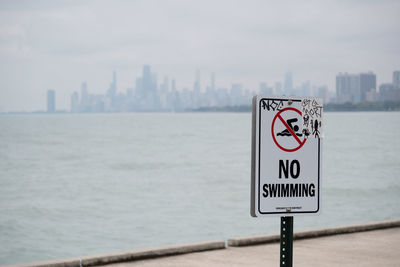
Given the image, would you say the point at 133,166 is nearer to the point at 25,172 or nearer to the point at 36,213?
the point at 25,172

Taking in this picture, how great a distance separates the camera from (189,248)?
26.3 feet

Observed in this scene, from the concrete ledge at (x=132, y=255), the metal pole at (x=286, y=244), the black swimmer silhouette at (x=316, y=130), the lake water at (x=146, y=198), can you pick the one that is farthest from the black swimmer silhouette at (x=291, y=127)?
the lake water at (x=146, y=198)

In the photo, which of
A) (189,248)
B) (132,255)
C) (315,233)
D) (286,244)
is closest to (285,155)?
(286,244)

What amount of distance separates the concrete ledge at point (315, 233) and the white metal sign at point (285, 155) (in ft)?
15.7

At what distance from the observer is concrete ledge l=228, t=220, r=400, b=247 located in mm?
8438

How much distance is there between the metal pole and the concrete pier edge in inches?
157

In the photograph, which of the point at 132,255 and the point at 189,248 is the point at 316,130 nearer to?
the point at 132,255

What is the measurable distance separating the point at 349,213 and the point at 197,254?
2700 cm

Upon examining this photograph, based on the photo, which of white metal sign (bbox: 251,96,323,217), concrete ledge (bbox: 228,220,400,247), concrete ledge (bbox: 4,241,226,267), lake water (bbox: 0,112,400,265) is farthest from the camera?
lake water (bbox: 0,112,400,265)

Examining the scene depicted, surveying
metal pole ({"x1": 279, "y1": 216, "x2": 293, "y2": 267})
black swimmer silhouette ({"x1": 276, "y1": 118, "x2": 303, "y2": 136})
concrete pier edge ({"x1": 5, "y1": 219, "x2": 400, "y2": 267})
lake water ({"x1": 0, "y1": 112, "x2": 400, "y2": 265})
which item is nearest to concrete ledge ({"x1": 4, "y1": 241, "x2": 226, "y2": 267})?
concrete pier edge ({"x1": 5, "y1": 219, "x2": 400, "y2": 267})

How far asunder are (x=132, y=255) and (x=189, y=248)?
2.40ft

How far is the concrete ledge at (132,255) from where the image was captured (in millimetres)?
7165

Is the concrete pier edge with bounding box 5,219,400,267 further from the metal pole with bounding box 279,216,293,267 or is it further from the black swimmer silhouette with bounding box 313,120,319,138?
the black swimmer silhouette with bounding box 313,120,319,138

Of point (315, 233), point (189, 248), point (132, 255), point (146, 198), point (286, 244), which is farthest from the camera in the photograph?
point (146, 198)
